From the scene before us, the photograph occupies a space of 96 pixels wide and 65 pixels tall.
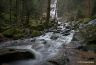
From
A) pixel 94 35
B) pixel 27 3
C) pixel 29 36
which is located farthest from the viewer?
pixel 27 3

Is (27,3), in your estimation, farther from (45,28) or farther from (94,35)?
(94,35)

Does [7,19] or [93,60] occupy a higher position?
[7,19]

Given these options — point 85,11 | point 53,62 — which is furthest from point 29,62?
point 85,11

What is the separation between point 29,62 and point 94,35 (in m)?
5.26

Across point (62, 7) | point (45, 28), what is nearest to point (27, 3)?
point (45, 28)

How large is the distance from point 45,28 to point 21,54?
13.4 meters

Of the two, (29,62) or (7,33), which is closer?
(29,62)

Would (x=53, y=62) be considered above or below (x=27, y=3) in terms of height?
below

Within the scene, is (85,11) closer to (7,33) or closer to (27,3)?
(27,3)

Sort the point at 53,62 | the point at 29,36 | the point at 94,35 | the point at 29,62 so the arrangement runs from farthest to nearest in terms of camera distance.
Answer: the point at 29,36 → the point at 94,35 → the point at 29,62 → the point at 53,62

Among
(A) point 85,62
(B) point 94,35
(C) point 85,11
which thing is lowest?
(A) point 85,62

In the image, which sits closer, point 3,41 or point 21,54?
point 21,54

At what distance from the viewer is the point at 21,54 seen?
907cm

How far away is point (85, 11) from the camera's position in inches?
1622
